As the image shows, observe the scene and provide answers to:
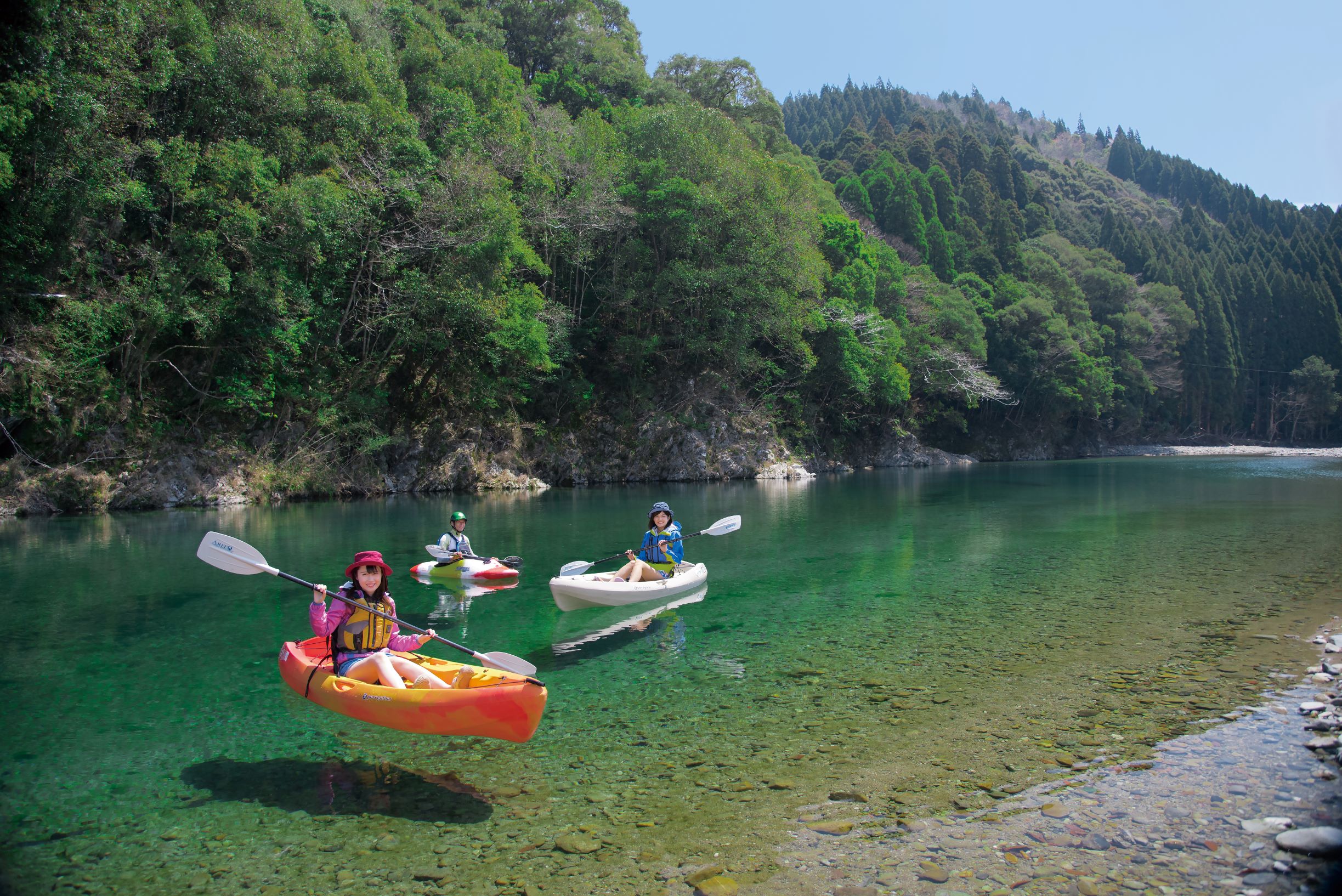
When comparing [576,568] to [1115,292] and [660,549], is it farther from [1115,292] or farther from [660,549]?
[1115,292]

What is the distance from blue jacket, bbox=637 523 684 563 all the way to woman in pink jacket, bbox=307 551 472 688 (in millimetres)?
4350

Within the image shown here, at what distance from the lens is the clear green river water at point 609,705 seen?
3895mm

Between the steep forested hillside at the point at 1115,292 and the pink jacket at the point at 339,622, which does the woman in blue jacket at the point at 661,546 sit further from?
the steep forested hillside at the point at 1115,292

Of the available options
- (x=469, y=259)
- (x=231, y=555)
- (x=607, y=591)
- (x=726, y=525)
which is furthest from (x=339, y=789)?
Answer: (x=469, y=259)

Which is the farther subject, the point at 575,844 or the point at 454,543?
the point at 454,543

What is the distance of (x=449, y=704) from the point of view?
15.4ft

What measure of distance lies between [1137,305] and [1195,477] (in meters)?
34.8

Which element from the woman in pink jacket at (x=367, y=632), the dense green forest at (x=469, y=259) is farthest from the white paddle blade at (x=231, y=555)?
the dense green forest at (x=469, y=259)

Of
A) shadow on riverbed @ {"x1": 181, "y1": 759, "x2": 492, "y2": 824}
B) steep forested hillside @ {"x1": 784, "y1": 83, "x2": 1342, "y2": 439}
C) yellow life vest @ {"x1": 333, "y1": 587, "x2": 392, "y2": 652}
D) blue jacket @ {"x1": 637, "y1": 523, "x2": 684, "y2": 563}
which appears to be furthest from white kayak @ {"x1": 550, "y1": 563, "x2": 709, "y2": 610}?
steep forested hillside @ {"x1": 784, "y1": 83, "x2": 1342, "y2": 439}

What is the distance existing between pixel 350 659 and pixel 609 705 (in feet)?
6.41

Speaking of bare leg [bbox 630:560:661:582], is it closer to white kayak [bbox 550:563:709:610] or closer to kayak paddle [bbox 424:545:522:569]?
white kayak [bbox 550:563:709:610]

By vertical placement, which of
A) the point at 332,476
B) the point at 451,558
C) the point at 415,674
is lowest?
the point at 451,558

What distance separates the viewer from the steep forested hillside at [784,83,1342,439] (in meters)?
51.2

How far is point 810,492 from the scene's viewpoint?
26.2m
